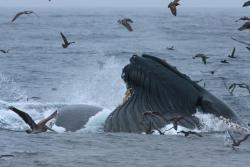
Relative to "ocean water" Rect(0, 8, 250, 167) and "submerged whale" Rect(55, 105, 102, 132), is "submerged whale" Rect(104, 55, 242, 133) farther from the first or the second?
"submerged whale" Rect(55, 105, 102, 132)

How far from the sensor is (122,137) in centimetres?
1398

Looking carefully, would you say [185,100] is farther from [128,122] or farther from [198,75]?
[198,75]

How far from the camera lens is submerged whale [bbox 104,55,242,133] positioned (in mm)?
14203

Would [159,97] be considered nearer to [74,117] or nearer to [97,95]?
[74,117]

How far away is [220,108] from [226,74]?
18.6 metres

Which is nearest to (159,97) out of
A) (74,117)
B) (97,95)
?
(74,117)

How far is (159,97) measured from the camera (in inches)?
570

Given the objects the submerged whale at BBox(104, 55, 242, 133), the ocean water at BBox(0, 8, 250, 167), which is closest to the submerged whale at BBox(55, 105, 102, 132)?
the ocean water at BBox(0, 8, 250, 167)

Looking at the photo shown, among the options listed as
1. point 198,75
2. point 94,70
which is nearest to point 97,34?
point 94,70

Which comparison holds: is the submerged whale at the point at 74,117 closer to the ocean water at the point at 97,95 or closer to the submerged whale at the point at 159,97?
the ocean water at the point at 97,95

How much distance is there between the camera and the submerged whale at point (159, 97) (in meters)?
14.2

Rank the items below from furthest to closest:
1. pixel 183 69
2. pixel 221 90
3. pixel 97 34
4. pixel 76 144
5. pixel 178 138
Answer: pixel 97 34 → pixel 183 69 → pixel 221 90 → pixel 178 138 → pixel 76 144

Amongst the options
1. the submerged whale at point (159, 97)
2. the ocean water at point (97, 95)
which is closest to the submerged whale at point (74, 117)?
the ocean water at point (97, 95)

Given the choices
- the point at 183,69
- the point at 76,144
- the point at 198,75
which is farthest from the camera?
the point at 183,69
